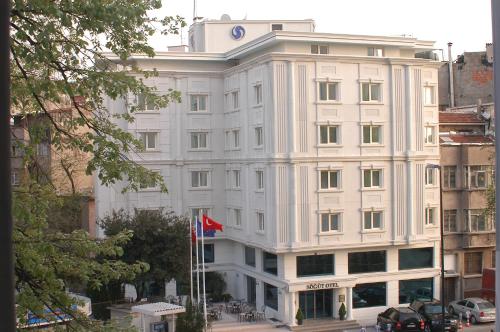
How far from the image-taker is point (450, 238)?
135ft

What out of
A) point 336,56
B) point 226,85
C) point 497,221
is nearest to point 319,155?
point 336,56

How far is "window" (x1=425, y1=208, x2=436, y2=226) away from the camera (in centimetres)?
3984

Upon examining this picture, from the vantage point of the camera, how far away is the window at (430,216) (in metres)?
39.8

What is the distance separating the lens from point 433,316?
113ft

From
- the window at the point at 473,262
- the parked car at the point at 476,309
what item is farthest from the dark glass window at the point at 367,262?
the window at the point at 473,262

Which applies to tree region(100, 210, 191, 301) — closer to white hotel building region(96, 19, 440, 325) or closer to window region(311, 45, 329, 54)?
white hotel building region(96, 19, 440, 325)

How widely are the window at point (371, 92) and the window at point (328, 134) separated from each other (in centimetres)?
236

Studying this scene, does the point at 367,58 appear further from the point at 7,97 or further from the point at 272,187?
the point at 7,97

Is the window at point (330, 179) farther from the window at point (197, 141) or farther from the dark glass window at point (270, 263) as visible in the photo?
the window at point (197, 141)

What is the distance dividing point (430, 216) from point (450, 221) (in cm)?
191

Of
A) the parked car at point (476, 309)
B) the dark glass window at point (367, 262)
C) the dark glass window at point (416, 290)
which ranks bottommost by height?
the parked car at point (476, 309)

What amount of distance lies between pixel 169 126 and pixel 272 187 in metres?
9.10

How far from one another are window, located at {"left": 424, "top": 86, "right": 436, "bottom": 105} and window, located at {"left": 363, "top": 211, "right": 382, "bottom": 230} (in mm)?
7046

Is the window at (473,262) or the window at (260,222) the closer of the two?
the window at (260,222)
